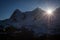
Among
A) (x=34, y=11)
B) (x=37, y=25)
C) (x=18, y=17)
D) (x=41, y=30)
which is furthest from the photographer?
(x=18, y=17)

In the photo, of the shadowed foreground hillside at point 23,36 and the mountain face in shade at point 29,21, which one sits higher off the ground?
the mountain face in shade at point 29,21

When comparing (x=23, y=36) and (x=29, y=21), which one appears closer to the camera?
(x=23, y=36)

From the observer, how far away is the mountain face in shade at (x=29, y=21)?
279 inches

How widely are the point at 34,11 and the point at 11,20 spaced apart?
178 centimetres

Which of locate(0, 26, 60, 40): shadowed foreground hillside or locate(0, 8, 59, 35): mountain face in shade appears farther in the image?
locate(0, 8, 59, 35): mountain face in shade

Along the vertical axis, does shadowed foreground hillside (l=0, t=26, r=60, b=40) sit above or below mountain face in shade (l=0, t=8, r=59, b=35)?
below

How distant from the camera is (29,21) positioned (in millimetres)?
8180

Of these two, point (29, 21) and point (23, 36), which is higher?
point (29, 21)

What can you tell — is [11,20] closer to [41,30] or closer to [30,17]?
[30,17]

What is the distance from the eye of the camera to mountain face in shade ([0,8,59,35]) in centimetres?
709

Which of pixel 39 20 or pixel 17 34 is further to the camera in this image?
pixel 39 20

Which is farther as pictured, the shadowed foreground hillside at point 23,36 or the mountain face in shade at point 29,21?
the mountain face in shade at point 29,21

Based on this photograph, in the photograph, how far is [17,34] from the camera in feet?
17.9

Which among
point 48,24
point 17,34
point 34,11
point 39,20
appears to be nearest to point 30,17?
point 34,11
